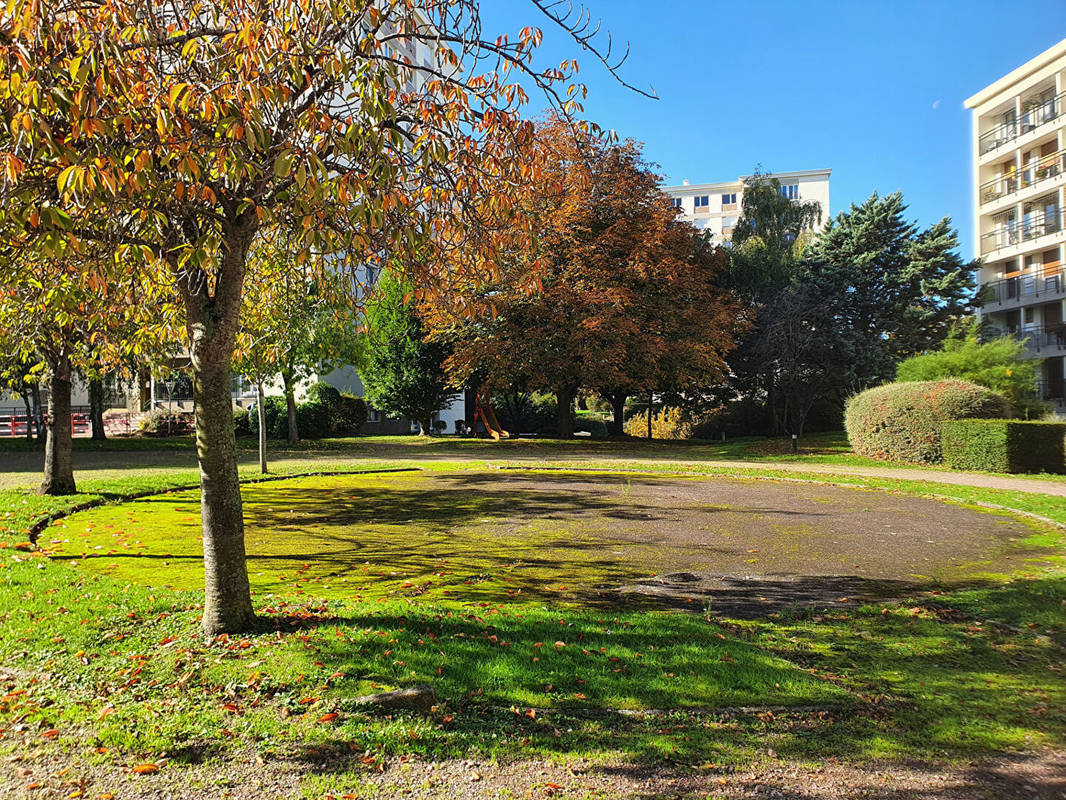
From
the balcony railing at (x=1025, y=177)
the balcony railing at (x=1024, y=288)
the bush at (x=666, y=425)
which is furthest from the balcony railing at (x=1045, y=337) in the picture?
the bush at (x=666, y=425)

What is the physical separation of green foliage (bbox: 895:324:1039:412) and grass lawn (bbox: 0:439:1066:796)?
57.8ft

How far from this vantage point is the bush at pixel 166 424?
31.3 metres

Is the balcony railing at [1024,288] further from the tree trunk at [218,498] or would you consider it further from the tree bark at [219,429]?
the tree trunk at [218,498]

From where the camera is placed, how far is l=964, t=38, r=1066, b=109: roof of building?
35781 millimetres

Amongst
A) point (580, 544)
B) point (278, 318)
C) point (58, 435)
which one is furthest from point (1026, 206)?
point (58, 435)

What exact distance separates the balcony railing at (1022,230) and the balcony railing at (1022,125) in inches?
189

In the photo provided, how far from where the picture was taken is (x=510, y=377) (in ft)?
88.3

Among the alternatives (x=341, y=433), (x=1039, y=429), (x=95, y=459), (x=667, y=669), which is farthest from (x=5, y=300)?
(x=341, y=433)

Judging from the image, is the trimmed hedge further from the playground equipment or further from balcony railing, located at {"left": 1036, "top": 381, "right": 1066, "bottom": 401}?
balcony railing, located at {"left": 1036, "top": 381, "right": 1066, "bottom": 401}

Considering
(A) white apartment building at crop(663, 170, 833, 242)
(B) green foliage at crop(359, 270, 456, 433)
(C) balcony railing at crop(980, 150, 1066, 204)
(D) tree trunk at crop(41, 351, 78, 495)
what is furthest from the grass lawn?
(A) white apartment building at crop(663, 170, 833, 242)

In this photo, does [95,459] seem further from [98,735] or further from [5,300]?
[98,735]

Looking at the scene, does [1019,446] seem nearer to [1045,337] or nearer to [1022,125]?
[1045,337]

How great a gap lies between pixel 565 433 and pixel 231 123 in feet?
87.6

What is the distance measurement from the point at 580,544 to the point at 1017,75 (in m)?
45.2
